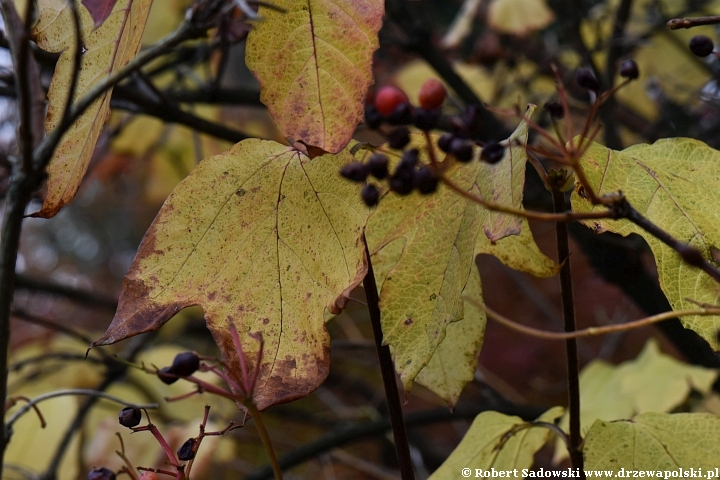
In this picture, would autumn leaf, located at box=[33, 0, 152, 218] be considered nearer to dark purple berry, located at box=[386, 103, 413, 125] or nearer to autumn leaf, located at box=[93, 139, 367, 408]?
autumn leaf, located at box=[93, 139, 367, 408]

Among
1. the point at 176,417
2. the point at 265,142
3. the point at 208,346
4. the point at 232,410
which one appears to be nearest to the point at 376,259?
the point at 265,142

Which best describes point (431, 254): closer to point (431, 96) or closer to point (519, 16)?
point (431, 96)

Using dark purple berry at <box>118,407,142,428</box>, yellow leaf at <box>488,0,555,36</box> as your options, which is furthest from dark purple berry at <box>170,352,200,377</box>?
yellow leaf at <box>488,0,555,36</box>

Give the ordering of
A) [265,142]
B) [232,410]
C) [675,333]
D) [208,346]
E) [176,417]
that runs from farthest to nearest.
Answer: [208,346]
[232,410]
[176,417]
[675,333]
[265,142]

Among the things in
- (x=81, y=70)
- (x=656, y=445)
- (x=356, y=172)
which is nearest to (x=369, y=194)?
(x=356, y=172)

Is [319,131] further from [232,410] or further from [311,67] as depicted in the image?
[232,410]

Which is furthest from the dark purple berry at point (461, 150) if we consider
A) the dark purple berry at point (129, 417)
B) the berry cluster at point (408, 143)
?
the dark purple berry at point (129, 417)

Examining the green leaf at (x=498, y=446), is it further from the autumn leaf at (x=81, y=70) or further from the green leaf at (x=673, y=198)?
the autumn leaf at (x=81, y=70)

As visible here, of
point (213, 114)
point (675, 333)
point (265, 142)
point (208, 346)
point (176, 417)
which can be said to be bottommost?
point (208, 346)
